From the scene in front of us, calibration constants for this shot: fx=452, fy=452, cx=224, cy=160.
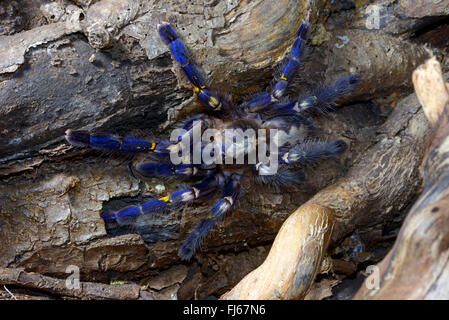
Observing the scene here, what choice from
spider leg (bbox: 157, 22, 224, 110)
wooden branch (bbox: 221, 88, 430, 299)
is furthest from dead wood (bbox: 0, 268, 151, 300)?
spider leg (bbox: 157, 22, 224, 110)

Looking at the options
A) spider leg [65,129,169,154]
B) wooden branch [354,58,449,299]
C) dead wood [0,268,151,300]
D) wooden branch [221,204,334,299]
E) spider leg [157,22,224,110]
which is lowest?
dead wood [0,268,151,300]

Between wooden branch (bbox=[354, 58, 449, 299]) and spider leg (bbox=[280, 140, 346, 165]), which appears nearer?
wooden branch (bbox=[354, 58, 449, 299])

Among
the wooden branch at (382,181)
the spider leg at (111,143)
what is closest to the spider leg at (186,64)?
the spider leg at (111,143)

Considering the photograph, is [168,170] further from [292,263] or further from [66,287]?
[292,263]

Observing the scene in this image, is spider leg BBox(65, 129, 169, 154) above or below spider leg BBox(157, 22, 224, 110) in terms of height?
below

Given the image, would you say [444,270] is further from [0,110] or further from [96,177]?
[0,110]

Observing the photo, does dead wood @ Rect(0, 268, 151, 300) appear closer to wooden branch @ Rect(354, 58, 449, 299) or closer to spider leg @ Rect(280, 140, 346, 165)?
spider leg @ Rect(280, 140, 346, 165)

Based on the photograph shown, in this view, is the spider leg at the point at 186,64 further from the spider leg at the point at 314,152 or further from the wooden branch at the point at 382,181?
the wooden branch at the point at 382,181

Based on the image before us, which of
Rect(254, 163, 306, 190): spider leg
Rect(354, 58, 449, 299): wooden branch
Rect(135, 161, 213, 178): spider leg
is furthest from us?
Rect(254, 163, 306, 190): spider leg
